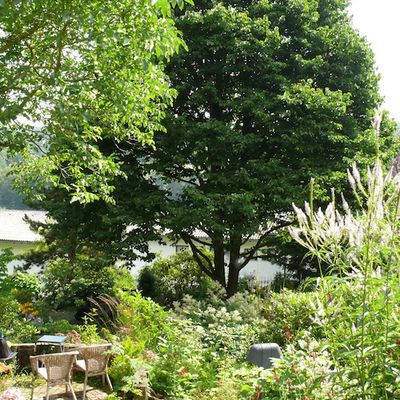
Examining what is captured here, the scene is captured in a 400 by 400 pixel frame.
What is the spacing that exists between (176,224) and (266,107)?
152 inches

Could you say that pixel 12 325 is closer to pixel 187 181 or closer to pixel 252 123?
pixel 187 181

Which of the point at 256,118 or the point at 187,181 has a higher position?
the point at 256,118

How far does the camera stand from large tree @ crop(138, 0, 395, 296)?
13320 mm

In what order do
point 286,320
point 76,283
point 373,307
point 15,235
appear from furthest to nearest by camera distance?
point 15,235 → point 76,283 → point 286,320 → point 373,307

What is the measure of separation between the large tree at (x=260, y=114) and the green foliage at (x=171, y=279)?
2.73 metres

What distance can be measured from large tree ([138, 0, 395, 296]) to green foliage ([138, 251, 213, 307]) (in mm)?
2728

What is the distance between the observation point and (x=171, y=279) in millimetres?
18172

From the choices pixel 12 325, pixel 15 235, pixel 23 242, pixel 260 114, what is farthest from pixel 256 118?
pixel 15 235

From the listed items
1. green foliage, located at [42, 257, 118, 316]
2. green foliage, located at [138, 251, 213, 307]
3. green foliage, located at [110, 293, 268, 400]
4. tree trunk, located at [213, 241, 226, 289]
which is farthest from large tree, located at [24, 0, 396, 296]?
green foliage, located at [110, 293, 268, 400]

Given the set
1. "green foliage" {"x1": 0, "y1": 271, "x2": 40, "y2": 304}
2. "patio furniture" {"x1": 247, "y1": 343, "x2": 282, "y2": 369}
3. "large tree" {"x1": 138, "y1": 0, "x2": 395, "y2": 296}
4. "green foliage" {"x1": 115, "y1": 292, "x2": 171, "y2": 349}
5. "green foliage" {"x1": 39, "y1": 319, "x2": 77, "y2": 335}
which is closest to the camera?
"patio furniture" {"x1": 247, "y1": 343, "x2": 282, "y2": 369}

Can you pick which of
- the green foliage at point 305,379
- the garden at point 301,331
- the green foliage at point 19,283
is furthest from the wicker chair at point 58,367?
the green foliage at point 19,283

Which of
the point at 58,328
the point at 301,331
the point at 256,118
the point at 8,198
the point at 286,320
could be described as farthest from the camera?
the point at 8,198

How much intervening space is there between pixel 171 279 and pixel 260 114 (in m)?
7.48

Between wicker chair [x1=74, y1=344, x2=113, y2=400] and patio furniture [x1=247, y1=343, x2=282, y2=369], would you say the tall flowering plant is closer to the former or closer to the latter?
patio furniture [x1=247, y1=343, x2=282, y2=369]
